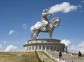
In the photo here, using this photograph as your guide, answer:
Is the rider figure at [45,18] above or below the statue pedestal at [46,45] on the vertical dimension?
above

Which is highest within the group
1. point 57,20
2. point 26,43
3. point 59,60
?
point 57,20

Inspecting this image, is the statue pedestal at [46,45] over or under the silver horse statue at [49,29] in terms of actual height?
under

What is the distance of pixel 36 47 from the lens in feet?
253

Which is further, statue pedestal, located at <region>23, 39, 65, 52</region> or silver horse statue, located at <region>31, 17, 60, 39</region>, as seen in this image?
silver horse statue, located at <region>31, 17, 60, 39</region>

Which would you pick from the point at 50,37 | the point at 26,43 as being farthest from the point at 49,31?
the point at 26,43

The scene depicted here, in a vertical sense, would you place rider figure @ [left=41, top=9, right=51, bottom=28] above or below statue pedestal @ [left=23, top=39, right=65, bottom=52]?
above

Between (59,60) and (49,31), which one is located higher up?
(49,31)

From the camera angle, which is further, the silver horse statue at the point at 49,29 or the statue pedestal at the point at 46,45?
the silver horse statue at the point at 49,29

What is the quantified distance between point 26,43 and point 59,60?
33.8m

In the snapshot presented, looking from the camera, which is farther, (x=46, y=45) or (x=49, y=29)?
(x=49, y=29)

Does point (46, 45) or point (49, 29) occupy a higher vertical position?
point (49, 29)

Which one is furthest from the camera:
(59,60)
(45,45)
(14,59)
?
(45,45)

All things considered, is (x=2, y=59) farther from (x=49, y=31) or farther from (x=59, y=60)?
(x=49, y=31)

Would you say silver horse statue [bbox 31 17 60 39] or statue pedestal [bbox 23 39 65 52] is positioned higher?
silver horse statue [bbox 31 17 60 39]
